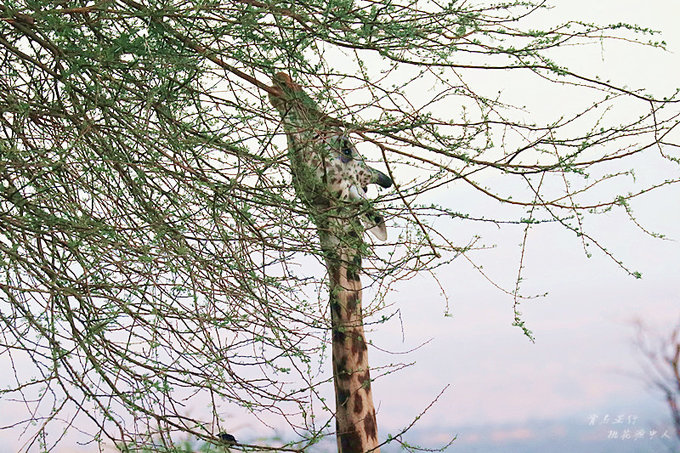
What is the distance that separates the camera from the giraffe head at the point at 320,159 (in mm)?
3354

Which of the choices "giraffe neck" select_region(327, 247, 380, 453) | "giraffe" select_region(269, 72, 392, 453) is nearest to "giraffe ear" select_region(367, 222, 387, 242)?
"giraffe" select_region(269, 72, 392, 453)

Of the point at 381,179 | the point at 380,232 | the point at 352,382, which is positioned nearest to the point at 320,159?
the point at 380,232

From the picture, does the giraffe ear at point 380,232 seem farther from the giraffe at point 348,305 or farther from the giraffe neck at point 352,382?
the giraffe neck at point 352,382

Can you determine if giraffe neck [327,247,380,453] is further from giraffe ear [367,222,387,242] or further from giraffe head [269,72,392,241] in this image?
giraffe head [269,72,392,241]

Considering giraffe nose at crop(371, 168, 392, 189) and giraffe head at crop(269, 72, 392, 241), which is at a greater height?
giraffe nose at crop(371, 168, 392, 189)

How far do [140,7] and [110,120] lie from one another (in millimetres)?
484

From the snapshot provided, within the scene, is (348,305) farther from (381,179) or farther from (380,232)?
(381,179)

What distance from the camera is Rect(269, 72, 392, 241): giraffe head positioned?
3.35 metres

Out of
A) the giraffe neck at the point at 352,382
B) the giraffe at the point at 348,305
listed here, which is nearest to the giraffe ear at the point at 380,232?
the giraffe at the point at 348,305

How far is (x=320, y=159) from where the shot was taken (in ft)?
12.1

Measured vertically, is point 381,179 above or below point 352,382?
above

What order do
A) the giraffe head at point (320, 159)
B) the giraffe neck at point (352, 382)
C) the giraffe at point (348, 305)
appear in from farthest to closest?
the giraffe neck at point (352, 382)
the giraffe at point (348, 305)
the giraffe head at point (320, 159)

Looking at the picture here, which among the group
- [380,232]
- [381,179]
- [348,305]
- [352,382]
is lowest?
[352,382]

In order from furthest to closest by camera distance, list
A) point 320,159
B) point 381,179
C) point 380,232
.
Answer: point 381,179 → point 380,232 → point 320,159
